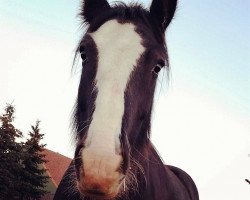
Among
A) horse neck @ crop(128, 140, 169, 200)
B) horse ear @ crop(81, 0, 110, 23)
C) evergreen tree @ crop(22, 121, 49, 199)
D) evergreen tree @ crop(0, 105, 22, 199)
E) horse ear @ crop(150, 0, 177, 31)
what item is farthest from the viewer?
evergreen tree @ crop(22, 121, 49, 199)

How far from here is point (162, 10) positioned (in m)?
4.43

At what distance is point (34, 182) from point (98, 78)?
27791 mm

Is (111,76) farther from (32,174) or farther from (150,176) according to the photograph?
(32,174)

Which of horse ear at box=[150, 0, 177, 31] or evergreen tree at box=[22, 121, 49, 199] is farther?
evergreen tree at box=[22, 121, 49, 199]

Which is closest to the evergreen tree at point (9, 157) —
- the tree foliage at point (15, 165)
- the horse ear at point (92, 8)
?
the tree foliage at point (15, 165)

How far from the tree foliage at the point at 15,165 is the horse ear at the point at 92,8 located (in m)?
22.9

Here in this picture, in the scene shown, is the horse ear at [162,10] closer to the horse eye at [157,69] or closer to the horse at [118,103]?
the horse at [118,103]

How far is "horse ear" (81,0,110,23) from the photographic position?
4.69 m

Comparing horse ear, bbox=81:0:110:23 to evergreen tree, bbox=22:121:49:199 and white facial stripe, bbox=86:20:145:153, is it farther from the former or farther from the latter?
evergreen tree, bbox=22:121:49:199

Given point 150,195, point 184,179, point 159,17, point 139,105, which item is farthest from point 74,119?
point 184,179

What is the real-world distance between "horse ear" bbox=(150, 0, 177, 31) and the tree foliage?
927 inches

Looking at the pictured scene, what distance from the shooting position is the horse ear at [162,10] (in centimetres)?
440

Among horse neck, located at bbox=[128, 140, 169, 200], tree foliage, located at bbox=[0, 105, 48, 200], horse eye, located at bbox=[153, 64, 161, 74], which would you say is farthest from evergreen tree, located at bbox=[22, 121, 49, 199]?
horse eye, located at bbox=[153, 64, 161, 74]

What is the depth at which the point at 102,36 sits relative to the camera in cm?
365
